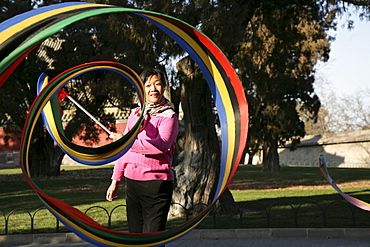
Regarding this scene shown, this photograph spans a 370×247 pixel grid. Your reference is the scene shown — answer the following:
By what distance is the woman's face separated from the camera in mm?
4715

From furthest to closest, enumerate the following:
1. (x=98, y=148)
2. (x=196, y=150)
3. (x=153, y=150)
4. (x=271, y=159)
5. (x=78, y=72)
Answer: (x=271, y=159) < (x=196, y=150) < (x=78, y=72) < (x=98, y=148) < (x=153, y=150)

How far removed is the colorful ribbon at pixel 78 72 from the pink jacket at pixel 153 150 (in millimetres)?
147

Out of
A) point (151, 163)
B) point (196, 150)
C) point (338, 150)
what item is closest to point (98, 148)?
point (151, 163)

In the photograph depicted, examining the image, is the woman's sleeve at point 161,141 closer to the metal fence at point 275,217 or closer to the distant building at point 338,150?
the metal fence at point 275,217

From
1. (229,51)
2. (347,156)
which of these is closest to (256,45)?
(229,51)

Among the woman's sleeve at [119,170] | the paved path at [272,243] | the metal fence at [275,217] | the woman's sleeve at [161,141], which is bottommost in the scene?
the paved path at [272,243]

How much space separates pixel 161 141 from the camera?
4.55 metres

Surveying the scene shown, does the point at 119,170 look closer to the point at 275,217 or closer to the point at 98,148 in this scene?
the point at 98,148

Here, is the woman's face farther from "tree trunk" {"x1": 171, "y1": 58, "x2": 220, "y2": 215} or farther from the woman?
"tree trunk" {"x1": 171, "y1": 58, "x2": 220, "y2": 215}

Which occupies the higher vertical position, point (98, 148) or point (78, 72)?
point (78, 72)

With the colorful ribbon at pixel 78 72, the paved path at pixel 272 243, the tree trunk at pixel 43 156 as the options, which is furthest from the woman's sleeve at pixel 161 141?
the tree trunk at pixel 43 156

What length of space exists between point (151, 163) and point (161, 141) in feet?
0.70

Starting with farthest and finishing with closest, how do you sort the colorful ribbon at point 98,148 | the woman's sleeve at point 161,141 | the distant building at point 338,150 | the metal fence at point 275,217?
1. the distant building at point 338,150
2. the metal fence at point 275,217
3. the colorful ribbon at point 98,148
4. the woman's sleeve at point 161,141

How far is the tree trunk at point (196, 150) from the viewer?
10961 mm
